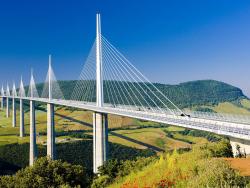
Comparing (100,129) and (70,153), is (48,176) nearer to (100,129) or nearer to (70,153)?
(100,129)

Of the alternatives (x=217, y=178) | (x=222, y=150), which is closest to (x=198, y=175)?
(x=217, y=178)

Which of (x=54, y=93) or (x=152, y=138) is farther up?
(x=54, y=93)

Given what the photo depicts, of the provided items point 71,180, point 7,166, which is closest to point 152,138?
point 7,166

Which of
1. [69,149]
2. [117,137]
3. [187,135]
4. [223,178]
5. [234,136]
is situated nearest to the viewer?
[223,178]

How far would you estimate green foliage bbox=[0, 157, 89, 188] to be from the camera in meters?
31.0

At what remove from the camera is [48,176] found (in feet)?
105

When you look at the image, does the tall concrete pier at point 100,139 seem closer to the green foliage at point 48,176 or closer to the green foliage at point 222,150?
the green foliage at point 48,176

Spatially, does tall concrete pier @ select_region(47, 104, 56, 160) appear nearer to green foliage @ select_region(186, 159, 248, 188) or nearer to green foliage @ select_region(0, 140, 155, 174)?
green foliage @ select_region(0, 140, 155, 174)

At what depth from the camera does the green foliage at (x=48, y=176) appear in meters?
31.0

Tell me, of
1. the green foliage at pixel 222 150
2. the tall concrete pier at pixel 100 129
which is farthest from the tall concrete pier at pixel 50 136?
the green foliage at pixel 222 150

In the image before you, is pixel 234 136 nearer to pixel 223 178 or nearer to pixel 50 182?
pixel 223 178

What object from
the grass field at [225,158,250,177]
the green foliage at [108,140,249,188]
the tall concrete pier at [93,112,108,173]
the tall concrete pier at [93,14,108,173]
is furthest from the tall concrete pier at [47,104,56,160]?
the grass field at [225,158,250,177]

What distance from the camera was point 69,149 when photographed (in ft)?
349

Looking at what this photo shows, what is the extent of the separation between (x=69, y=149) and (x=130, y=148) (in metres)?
18.8
